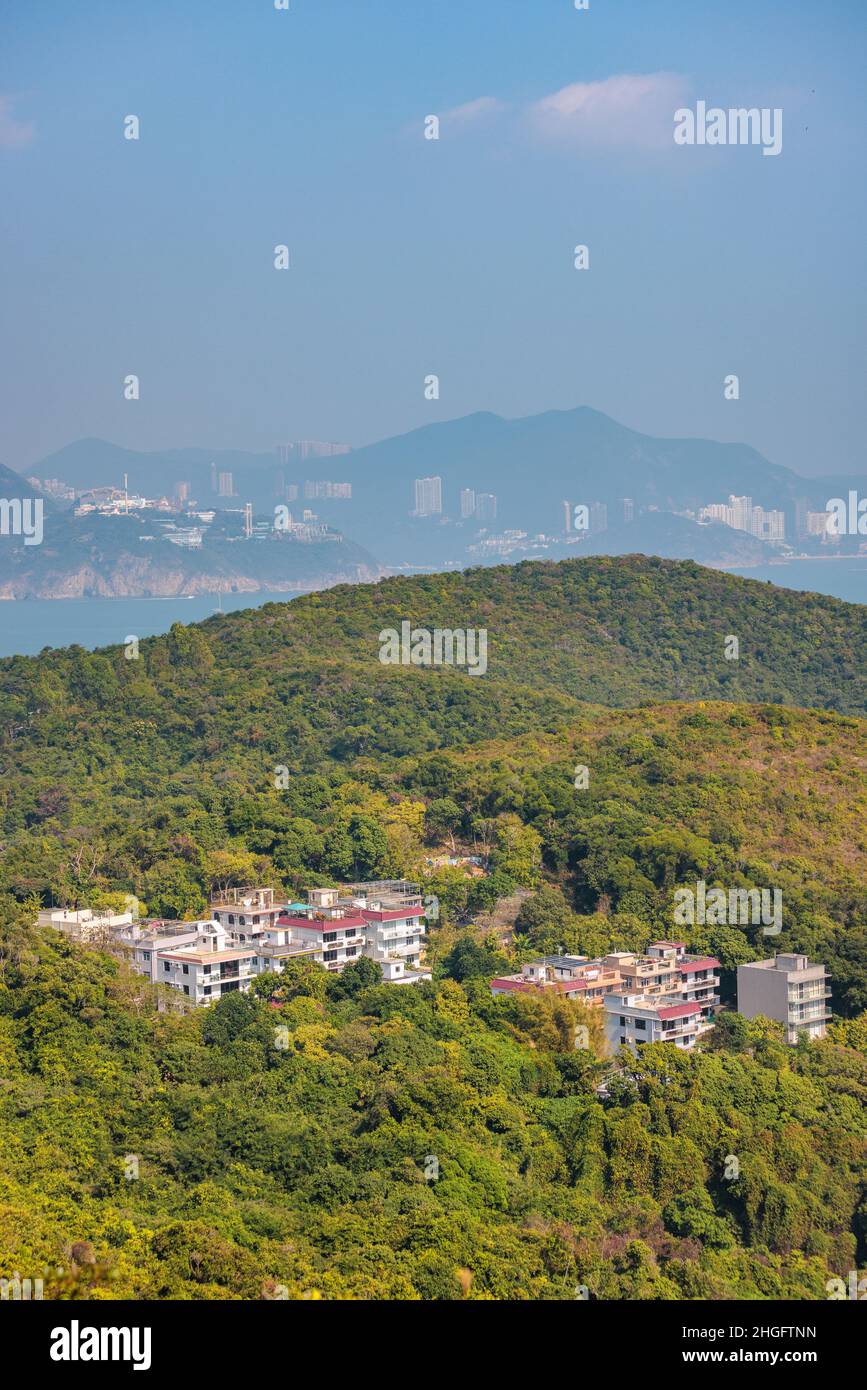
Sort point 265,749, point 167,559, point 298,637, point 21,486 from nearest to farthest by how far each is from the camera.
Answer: point 265,749 < point 298,637 < point 167,559 < point 21,486

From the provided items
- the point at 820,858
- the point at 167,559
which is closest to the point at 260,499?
the point at 167,559

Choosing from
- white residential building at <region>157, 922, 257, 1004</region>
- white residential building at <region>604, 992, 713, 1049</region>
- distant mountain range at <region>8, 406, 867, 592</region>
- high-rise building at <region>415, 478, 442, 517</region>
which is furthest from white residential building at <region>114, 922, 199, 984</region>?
high-rise building at <region>415, 478, 442, 517</region>

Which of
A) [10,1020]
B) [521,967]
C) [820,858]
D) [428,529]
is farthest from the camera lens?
[428,529]

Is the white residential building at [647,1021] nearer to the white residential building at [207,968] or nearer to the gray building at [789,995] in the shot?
the gray building at [789,995]

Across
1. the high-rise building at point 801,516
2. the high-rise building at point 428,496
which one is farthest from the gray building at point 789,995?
the high-rise building at point 428,496

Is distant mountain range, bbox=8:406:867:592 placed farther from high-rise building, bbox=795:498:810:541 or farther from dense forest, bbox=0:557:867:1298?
dense forest, bbox=0:557:867:1298

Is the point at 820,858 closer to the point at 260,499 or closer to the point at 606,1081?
the point at 606,1081

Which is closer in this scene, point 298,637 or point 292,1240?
point 292,1240
